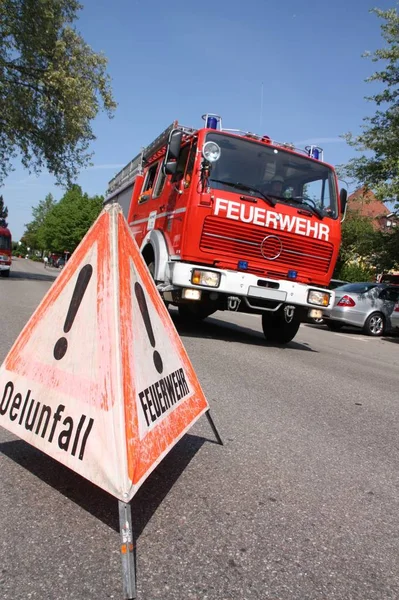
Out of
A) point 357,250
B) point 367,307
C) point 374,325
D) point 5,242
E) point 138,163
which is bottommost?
point 374,325

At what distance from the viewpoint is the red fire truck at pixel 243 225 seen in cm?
768

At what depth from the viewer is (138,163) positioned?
11.1 metres

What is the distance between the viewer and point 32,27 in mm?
22391

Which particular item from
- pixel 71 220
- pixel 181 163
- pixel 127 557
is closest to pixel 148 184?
pixel 181 163

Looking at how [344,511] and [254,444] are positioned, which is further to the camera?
[254,444]

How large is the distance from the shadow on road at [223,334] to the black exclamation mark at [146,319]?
20.4ft

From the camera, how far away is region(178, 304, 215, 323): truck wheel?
896cm

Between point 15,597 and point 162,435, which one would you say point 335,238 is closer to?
point 162,435

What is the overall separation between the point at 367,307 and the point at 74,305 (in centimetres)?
1347

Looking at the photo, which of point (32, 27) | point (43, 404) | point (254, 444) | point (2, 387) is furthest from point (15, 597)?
point (32, 27)

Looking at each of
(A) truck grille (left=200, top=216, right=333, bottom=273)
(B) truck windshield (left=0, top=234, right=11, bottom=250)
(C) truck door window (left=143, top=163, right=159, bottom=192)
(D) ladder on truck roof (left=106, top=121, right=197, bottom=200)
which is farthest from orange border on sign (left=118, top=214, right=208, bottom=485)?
(B) truck windshield (left=0, top=234, right=11, bottom=250)

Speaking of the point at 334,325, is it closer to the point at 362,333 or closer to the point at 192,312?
the point at 362,333

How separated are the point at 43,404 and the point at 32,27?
2341cm

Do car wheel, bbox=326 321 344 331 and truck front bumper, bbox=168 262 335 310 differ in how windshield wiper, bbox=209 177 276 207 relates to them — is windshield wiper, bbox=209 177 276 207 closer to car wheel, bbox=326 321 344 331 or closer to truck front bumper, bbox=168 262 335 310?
truck front bumper, bbox=168 262 335 310
